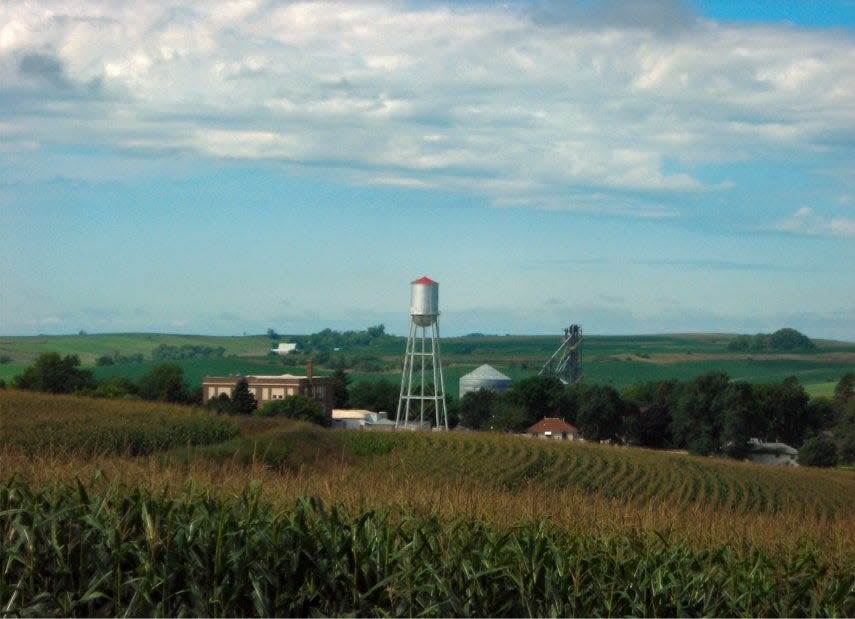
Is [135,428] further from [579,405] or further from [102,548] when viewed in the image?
[579,405]

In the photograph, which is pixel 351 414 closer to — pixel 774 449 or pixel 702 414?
pixel 702 414

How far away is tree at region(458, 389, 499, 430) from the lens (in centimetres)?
9538

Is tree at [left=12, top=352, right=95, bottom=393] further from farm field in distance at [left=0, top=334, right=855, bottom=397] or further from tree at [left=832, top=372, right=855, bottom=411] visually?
tree at [left=832, top=372, right=855, bottom=411]

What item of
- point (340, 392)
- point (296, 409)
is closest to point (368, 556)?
point (296, 409)

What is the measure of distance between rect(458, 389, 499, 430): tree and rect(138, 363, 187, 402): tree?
2316 cm

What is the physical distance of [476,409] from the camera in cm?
9631

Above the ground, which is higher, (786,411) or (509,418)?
(786,411)

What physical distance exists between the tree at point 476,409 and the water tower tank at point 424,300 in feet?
73.8

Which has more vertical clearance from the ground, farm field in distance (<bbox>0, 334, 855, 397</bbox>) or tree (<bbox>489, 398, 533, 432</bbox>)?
farm field in distance (<bbox>0, 334, 855, 397</bbox>)

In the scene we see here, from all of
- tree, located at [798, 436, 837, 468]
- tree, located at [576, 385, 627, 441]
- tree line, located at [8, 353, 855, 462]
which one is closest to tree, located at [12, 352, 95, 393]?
tree line, located at [8, 353, 855, 462]

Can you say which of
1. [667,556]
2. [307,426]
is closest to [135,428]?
[307,426]

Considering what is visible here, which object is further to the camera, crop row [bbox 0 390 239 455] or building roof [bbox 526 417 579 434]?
building roof [bbox 526 417 579 434]

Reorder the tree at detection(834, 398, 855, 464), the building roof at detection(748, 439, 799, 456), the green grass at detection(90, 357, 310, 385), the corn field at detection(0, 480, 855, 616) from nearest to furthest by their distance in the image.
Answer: the corn field at detection(0, 480, 855, 616) → the tree at detection(834, 398, 855, 464) → the building roof at detection(748, 439, 799, 456) → the green grass at detection(90, 357, 310, 385)

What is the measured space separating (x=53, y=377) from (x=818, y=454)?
53.3m
